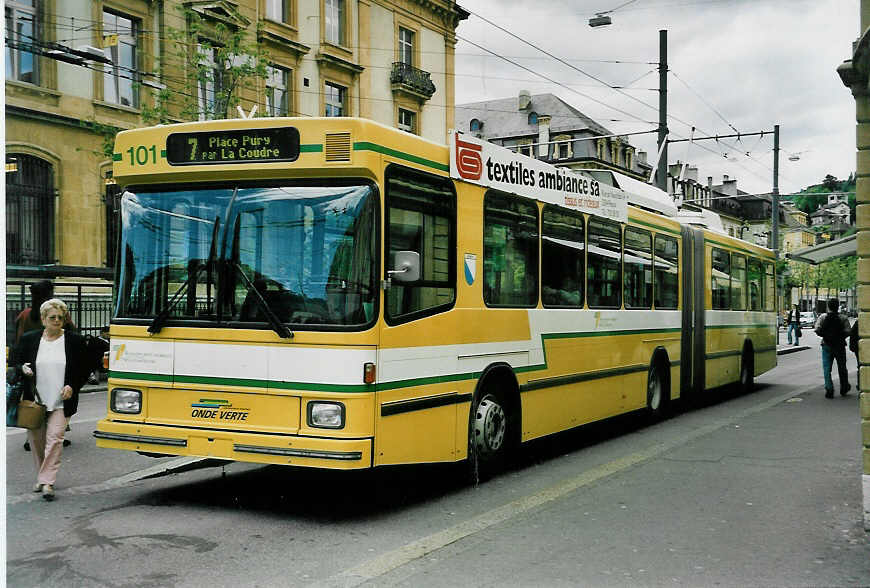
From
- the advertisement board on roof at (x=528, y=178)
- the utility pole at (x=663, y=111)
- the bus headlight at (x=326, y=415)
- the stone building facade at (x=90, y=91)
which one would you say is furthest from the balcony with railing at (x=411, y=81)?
the bus headlight at (x=326, y=415)

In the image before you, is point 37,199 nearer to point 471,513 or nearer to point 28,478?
point 28,478

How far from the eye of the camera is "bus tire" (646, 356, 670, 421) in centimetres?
1265

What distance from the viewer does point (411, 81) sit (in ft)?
116

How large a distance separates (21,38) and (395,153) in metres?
18.7

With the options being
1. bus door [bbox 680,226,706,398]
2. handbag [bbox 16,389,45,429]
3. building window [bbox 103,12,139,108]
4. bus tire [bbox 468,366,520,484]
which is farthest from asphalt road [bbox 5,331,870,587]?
building window [bbox 103,12,139,108]

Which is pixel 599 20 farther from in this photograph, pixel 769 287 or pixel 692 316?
pixel 692 316

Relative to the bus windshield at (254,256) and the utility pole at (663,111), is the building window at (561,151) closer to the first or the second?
the utility pole at (663,111)

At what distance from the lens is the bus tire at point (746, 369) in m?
17.4

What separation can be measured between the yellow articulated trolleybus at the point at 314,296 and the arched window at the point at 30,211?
56.8 feet

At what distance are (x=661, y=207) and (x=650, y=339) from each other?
6.89ft

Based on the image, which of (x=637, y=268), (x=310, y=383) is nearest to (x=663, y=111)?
(x=637, y=268)

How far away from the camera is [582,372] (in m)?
10.3

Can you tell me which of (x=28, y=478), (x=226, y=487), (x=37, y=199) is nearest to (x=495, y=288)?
(x=226, y=487)

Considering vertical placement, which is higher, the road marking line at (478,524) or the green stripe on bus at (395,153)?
the green stripe on bus at (395,153)
